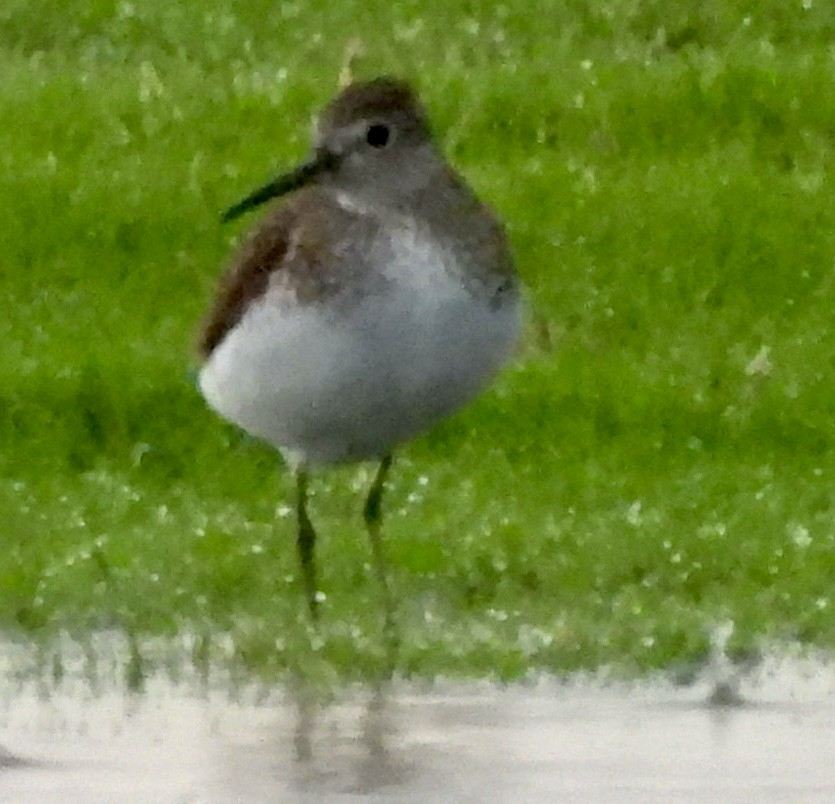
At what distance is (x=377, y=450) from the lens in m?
9.59

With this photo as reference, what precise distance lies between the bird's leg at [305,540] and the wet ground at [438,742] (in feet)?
4.59

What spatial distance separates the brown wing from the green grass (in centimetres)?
78

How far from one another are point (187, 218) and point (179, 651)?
560 cm

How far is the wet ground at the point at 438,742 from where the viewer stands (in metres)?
6.62

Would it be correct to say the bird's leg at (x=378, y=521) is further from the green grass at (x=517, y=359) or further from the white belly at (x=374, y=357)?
the white belly at (x=374, y=357)

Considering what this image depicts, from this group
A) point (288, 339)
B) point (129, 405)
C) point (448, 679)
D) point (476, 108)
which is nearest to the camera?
point (448, 679)

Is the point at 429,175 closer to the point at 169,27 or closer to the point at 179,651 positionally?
the point at 179,651

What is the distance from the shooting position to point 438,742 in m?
7.13

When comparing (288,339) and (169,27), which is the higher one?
(169,27)

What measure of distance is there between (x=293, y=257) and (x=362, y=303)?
0.45 meters

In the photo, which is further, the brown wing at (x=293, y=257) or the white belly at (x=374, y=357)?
the brown wing at (x=293, y=257)

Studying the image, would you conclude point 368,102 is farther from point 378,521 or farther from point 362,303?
point 378,521

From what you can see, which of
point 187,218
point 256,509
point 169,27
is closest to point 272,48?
point 169,27

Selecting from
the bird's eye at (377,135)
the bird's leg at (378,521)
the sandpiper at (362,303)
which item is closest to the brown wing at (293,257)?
the sandpiper at (362,303)
